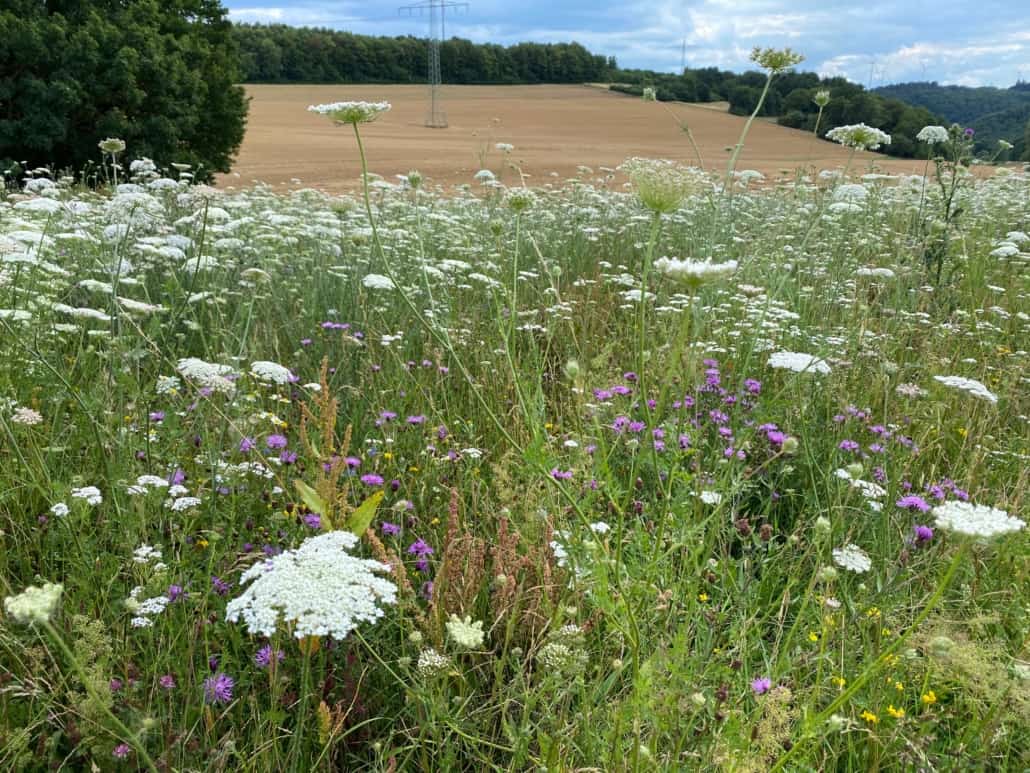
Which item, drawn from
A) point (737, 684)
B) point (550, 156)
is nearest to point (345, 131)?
point (550, 156)

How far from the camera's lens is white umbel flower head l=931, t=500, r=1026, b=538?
3.92ft

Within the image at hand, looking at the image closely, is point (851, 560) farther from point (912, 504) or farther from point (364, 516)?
point (364, 516)

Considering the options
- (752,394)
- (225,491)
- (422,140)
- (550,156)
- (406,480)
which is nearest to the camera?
(225,491)

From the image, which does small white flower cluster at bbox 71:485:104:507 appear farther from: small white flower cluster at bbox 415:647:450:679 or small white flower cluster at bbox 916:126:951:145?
small white flower cluster at bbox 916:126:951:145

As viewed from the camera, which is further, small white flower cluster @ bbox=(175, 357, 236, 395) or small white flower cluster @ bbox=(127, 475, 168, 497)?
small white flower cluster @ bbox=(175, 357, 236, 395)

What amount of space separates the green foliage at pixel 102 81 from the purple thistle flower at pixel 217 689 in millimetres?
11988

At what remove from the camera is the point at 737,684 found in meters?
1.98

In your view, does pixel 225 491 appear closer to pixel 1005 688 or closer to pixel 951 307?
pixel 1005 688

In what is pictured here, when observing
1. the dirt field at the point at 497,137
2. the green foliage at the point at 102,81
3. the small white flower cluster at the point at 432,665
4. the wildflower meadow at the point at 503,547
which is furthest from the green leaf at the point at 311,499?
the dirt field at the point at 497,137

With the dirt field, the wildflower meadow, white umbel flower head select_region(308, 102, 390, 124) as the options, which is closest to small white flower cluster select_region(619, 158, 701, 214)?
the wildflower meadow

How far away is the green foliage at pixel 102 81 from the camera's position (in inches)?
475

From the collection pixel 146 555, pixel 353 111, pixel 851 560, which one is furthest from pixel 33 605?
pixel 851 560

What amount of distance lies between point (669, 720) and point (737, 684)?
1.09ft

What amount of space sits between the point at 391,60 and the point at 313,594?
71.2m
